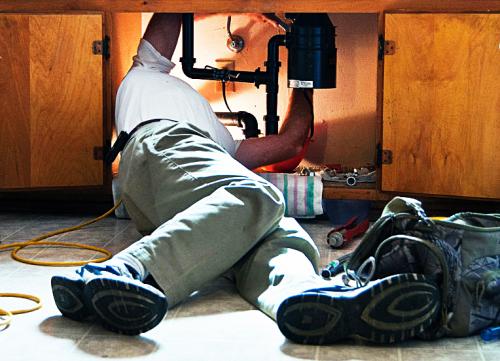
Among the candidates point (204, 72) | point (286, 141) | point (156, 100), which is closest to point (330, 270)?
point (156, 100)

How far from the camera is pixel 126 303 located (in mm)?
1830

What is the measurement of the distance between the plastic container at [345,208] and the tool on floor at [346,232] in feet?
0.61

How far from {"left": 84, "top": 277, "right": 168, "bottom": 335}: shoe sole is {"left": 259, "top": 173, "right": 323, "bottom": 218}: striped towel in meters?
1.27

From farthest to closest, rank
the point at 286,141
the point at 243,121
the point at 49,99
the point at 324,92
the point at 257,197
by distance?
the point at 324,92
the point at 243,121
the point at 286,141
the point at 49,99
the point at 257,197

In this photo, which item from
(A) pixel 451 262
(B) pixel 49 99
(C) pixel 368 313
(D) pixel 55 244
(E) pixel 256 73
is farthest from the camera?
(E) pixel 256 73

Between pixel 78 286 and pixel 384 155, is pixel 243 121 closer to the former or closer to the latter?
pixel 384 155

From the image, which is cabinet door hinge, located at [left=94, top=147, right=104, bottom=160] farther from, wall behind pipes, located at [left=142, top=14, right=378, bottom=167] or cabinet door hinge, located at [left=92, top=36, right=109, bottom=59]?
wall behind pipes, located at [left=142, top=14, right=378, bottom=167]

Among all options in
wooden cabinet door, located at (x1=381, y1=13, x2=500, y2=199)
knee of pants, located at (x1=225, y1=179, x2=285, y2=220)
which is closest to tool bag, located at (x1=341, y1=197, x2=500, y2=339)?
knee of pants, located at (x1=225, y1=179, x2=285, y2=220)

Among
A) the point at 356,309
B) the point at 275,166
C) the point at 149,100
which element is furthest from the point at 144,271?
the point at 275,166

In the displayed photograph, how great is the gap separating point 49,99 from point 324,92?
1.07 meters

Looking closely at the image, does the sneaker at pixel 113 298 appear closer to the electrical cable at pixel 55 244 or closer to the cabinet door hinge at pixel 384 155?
the electrical cable at pixel 55 244

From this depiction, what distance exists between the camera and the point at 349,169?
3.44 meters

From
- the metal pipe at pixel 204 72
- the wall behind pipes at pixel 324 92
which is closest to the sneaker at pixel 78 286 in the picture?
the metal pipe at pixel 204 72

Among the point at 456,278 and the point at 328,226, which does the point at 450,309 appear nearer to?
the point at 456,278
